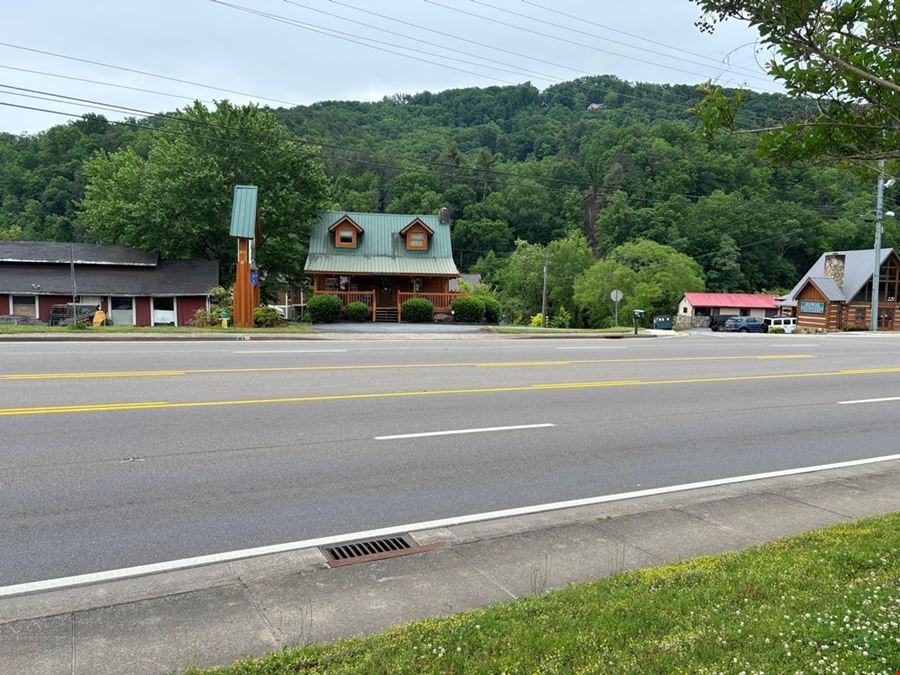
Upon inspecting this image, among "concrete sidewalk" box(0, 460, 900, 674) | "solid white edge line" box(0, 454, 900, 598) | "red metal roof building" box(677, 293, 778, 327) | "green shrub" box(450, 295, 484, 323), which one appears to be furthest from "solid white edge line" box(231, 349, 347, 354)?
"red metal roof building" box(677, 293, 778, 327)

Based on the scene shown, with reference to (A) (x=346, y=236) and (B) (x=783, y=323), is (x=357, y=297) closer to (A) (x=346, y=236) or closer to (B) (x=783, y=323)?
(A) (x=346, y=236)

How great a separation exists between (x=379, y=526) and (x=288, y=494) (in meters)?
1.11

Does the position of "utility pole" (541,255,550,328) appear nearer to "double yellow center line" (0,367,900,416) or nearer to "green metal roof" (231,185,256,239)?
"green metal roof" (231,185,256,239)

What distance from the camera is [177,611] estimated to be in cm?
400

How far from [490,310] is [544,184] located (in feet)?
239

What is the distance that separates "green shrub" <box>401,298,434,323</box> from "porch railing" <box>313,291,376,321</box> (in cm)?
214

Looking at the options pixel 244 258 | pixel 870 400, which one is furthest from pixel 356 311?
pixel 870 400

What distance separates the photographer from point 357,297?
35281 mm

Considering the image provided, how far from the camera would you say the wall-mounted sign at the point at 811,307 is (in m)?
58.6

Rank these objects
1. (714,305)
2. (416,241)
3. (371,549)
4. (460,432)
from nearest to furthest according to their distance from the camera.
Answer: (371,549), (460,432), (416,241), (714,305)

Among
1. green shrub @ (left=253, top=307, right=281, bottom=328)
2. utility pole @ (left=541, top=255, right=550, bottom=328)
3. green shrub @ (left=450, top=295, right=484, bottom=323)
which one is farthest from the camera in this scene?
utility pole @ (left=541, top=255, right=550, bottom=328)

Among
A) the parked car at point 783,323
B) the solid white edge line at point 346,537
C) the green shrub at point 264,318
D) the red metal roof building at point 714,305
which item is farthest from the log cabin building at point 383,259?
the red metal roof building at point 714,305

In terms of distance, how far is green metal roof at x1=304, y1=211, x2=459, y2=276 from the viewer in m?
36.0

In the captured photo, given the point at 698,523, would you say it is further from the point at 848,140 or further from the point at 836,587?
the point at 848,140
